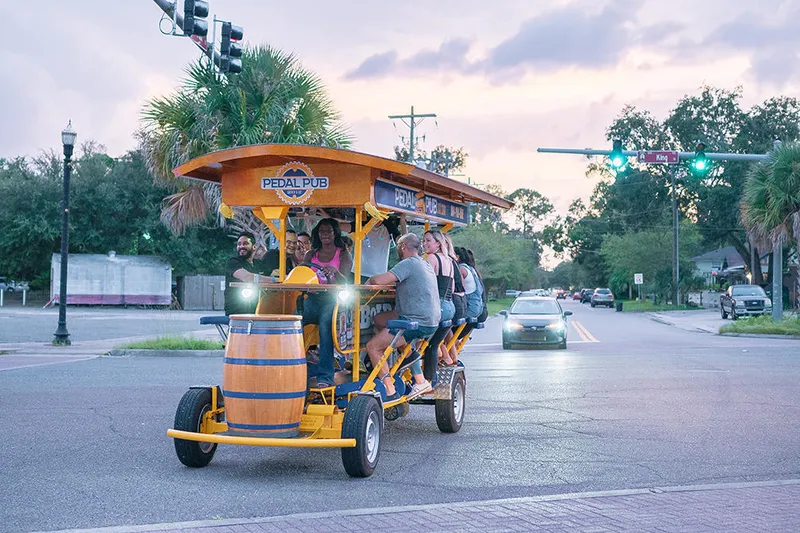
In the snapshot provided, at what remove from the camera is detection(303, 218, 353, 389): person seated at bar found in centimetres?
815

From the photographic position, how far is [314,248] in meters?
9.45

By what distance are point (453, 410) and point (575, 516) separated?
3.75 metres

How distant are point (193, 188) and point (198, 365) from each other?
4504 mm

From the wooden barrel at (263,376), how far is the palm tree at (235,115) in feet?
39.8

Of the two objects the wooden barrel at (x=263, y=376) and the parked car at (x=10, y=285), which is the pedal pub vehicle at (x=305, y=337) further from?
the parked car at (x=10, y=285)

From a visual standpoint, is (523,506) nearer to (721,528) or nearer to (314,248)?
(721,528)

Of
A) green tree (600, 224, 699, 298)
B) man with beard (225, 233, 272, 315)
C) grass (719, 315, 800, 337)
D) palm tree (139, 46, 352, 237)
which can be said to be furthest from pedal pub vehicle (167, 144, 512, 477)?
green tree (600, 224, 699, 298)

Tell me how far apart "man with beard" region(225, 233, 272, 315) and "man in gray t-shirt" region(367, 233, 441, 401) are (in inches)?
46.8

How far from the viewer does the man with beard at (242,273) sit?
8.86m

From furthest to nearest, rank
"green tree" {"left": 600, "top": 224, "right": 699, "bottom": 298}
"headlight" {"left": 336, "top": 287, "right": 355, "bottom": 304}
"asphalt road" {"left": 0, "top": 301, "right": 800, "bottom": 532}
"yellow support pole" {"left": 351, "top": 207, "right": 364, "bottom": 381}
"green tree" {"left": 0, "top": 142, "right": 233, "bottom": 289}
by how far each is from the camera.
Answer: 1. "green tree" {"left": 600, "top": 224, "right": 699, "bottom": 298}
2. "green tree" {"left": 0, "top": 142, "right": 233, "bottom": 289}
3. "yellow support pole" {"left": 351, "top": 207, "right": 364, "bottom": 381}
4. "headlight" {"left": 336, "top": 287, "right": 355, "bottom": 304}
5. "asphalt road" {"left": 0, "top": 301, "right": 800, "bottom": 532}

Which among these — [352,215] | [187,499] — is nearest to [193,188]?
[352,215]

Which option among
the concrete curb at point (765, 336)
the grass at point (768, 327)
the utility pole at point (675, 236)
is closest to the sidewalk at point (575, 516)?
the concrete curb at point (765, 336)

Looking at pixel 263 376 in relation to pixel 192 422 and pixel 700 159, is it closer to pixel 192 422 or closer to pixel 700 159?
pixel 192 422

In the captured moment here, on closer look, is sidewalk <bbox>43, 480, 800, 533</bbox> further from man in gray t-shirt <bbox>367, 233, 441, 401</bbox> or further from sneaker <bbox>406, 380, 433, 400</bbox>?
sneaker <bbox>406, 380, 433, 400</bbox>
